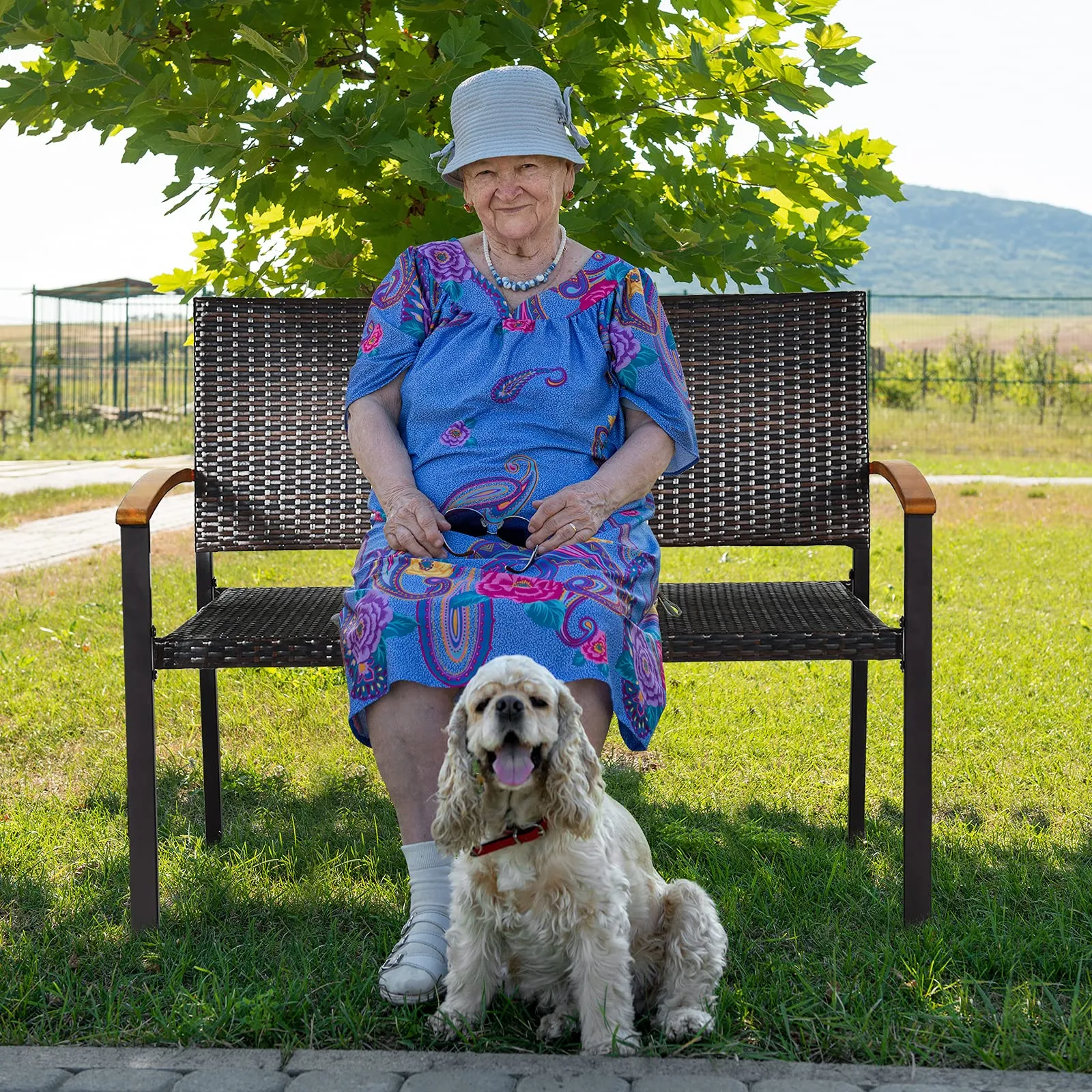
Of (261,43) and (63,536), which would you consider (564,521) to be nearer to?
(261,43)

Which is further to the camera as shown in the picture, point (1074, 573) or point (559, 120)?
point (1074, 573)

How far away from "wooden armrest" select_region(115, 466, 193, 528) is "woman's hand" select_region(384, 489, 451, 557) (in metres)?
0.55

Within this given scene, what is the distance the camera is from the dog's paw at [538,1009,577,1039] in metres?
2.40

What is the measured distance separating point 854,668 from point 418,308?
1612 millimetres

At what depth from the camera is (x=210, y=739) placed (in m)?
3.64

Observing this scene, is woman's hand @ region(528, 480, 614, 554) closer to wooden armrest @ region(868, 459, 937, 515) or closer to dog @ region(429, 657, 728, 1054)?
dog @ region(429, 657, 728, 1054)

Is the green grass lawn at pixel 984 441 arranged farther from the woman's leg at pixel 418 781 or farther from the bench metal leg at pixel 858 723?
the woman's leg at pixel 418 781

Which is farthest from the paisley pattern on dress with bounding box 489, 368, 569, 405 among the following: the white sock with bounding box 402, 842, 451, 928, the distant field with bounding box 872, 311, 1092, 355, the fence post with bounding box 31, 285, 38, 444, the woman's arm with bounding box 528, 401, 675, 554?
the distant field with bounding box 872, 311, 1092, 355

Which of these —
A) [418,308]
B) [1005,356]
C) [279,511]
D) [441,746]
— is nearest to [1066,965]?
[441,746]

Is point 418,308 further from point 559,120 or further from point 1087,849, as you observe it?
point 1087,849

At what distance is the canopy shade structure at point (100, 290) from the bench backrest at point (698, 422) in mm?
17782

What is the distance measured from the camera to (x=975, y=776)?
13.4 ft

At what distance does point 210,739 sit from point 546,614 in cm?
146

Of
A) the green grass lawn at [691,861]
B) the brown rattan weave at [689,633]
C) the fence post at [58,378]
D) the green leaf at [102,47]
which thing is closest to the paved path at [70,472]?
the fence post at [58,378]
